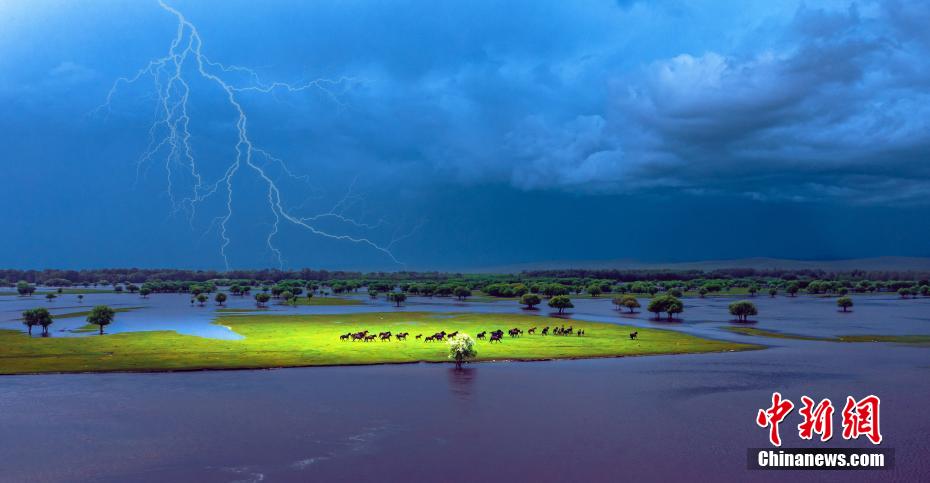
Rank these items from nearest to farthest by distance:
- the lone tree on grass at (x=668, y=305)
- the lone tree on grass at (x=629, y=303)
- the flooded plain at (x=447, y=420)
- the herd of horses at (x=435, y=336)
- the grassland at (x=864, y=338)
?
the flooded plain at (x=447, y=420), the herd of horses at (x=435, y=336), the grassland at (x=864, y=338), the lone tree on grass at (x=668, y=305), the lone tree on grass at (x=629, y=303)

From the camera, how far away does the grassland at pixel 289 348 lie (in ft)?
194

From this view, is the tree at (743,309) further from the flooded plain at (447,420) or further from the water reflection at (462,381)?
the water reflection at (462,381)

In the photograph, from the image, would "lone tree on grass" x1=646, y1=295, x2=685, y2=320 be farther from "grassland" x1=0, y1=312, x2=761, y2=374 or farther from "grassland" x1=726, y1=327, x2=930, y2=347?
"grassland" x1=726, y1=327, x2=930, y2=347

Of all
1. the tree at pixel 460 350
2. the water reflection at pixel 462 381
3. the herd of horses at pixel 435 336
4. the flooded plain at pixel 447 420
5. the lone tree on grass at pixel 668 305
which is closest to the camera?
the flooded plain at pixel 447 420

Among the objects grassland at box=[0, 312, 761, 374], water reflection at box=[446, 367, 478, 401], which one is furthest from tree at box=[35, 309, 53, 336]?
water reflection at box=[446, 367, 478, 401]

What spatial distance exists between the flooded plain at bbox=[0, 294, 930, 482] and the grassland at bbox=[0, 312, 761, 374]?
12.4 ft

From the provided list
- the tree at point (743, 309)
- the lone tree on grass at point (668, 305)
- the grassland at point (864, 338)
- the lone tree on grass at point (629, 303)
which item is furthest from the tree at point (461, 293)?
the grassland at point (864, 338)

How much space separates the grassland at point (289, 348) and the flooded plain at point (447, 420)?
379cm

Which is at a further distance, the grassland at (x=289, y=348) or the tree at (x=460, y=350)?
the grassland at (x=289, y=348)

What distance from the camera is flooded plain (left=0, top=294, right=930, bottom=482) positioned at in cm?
3062

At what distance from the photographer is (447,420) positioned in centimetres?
3922

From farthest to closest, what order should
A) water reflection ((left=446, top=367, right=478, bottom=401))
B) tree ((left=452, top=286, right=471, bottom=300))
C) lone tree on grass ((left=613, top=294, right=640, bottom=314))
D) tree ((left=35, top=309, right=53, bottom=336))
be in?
1. tree ((left=452, top=286, right=471, bottom=300))
2. lone tree on grass ((left=613, top=294, right=640, bottom=314))
3. tree ((left=35, top=309, right=53, bottom=336))
4. water reflection ((left=446, top=367, right=478, bottom=401))

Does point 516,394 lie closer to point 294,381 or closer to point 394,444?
point 394,444

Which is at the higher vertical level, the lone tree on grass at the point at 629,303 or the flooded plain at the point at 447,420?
the lone tree on grass at the point at 629,303
